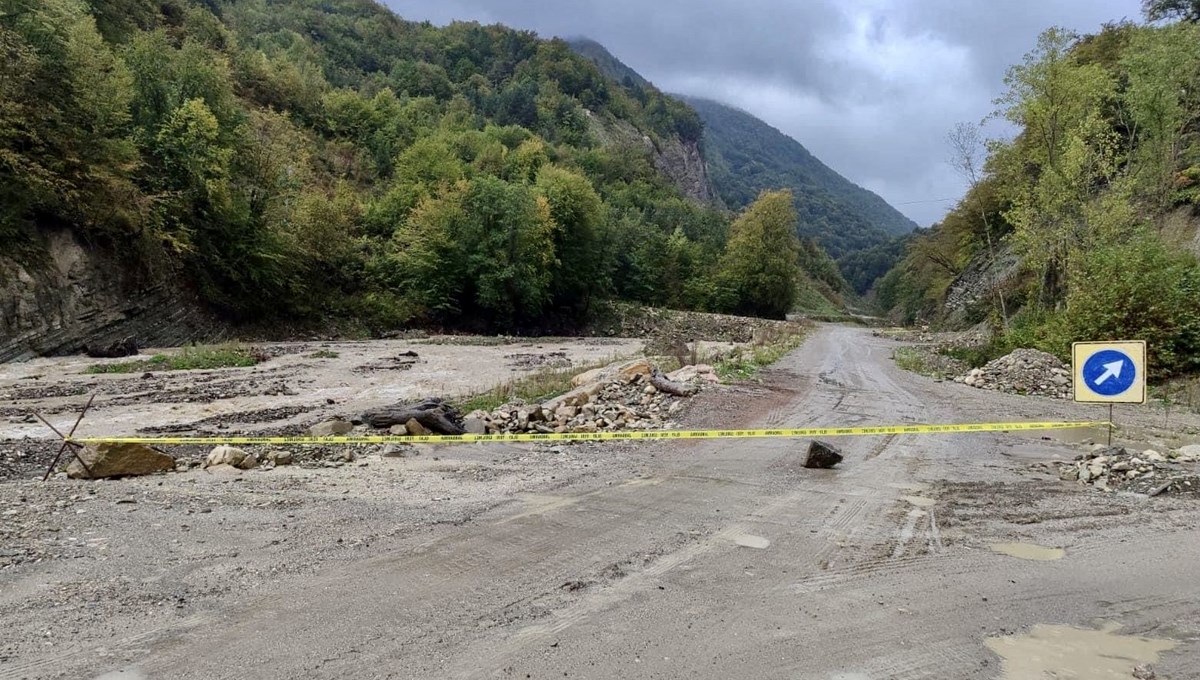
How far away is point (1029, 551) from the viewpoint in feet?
15.8

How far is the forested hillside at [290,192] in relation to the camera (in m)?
22.9

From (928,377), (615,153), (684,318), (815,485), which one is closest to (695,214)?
(615,153)

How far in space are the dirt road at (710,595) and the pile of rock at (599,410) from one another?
394 cm

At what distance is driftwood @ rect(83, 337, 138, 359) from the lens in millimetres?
21688

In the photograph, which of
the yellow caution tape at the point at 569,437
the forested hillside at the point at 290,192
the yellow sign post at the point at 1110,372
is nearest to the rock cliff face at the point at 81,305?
the forested hillside at the point at 290,192

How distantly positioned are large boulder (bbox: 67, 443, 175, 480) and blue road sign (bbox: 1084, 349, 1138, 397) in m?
12.3

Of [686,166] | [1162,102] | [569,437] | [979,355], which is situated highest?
[686,166]

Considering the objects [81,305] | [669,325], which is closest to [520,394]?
[81,305]

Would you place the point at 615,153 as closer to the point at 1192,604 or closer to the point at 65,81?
the point at 65,81

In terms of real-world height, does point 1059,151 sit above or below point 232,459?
above

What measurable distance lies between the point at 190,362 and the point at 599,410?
1585 cm

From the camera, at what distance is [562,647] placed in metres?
3.31

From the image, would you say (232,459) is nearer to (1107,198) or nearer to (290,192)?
(1107,198)

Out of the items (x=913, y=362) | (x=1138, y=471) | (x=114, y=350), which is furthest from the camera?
(x=913, y=362)
